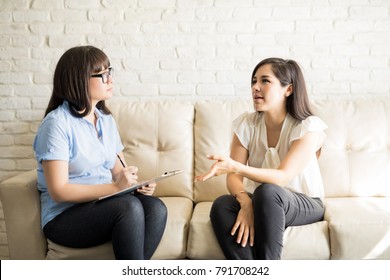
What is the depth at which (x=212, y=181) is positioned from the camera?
2.36 metres

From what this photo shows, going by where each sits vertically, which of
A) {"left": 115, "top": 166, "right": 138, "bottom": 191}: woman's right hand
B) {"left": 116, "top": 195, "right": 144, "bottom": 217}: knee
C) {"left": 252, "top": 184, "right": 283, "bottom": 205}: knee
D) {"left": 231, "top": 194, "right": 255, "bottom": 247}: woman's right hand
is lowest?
{"left": 231, "top": 194, "right": 255, "bottom": 247}: woman's right hand

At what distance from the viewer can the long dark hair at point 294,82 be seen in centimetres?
201

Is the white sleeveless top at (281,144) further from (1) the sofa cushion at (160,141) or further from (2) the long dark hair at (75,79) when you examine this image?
(2) the long dark hair at (75,79)

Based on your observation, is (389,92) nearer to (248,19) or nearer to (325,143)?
(325,143)

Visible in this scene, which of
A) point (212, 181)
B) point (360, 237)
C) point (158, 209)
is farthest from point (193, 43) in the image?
point (360, 237)

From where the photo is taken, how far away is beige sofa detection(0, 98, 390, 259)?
1.85 m

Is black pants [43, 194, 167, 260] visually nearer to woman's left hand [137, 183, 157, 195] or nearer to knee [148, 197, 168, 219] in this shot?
knee [148, 197, 168, 219]

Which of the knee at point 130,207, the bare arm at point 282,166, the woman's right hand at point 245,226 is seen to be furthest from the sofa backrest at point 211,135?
the knee at point 130,207

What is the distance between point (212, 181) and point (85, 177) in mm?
714

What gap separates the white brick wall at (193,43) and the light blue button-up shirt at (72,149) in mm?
821

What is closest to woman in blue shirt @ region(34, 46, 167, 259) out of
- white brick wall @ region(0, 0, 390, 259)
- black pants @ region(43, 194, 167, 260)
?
black pants @ region(43, 194, 167, 260)

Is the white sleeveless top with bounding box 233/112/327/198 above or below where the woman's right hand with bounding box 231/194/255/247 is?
above

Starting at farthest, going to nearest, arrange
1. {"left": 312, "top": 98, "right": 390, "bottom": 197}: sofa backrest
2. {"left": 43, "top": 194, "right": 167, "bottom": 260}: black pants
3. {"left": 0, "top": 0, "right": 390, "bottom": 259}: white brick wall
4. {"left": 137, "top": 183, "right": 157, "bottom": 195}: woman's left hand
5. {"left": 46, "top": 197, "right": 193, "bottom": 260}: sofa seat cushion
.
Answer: {"left": 0, "top": 0, "right": 390, "bottom": 259}: white brick wall, {"left": 312, "top": 98, "right": 390, "bottom": 197}: sofa backrest, {"left": 137, "top": 183, "right": 157, "bottom": 195}: woman's left hand, {"left": 46, "top": 197, "right": 193, "bottom": 260}: sofa seat cushion, {"left": 43, "top": 194, "right": 167, "bottom": 260}: black pants

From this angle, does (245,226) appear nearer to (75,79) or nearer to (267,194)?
(267,194)
